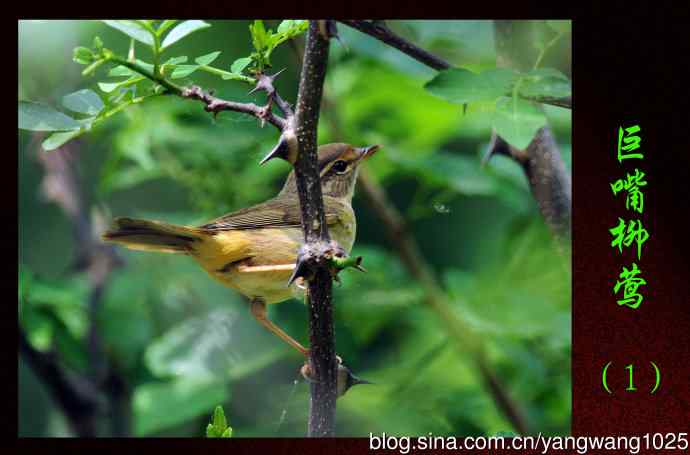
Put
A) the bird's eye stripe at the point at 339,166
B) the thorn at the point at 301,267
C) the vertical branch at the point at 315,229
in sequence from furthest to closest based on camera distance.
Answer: the bird's eye stripe at the point at 339,166, the thorn at the point at 301,267, the vertical branch at the point at 315,229

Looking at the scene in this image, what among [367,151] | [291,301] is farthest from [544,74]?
[291,301]

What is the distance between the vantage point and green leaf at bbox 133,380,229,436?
400 cm

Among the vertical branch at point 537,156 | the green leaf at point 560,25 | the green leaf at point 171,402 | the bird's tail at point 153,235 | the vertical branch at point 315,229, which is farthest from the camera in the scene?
the green leaf at point 171,402

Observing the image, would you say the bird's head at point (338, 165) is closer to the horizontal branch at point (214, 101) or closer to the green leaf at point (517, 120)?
the green leaf at point (517, 120)

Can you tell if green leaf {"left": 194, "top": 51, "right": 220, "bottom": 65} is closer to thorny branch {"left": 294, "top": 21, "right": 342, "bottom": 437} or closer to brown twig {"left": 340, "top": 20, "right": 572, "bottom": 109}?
thorny branch {"left": 294, "top": 21, "right": 342, "bottom": 437}

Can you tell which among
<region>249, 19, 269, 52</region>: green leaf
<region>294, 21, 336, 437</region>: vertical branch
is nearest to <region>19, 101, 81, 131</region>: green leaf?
<region>249, 19, 269, 52</region>: green leaf

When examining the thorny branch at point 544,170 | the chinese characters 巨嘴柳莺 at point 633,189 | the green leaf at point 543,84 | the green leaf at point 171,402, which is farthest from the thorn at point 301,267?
the chinese characters 巨嘴柳莺 at point 633,189

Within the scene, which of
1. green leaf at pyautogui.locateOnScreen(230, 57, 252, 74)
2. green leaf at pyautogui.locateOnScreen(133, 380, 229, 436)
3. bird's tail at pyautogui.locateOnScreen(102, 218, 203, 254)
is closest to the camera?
green leaf at pyautogui.locateOnScreen(230, 57, 252, 74)

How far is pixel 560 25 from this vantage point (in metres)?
3.83

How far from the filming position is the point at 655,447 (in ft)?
13.4

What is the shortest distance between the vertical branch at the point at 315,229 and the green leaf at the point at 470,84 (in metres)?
0.57

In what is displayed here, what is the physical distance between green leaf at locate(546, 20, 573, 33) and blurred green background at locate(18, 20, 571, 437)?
160mm

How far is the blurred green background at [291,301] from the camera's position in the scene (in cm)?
413

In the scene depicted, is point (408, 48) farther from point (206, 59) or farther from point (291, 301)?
point (291, 301)
